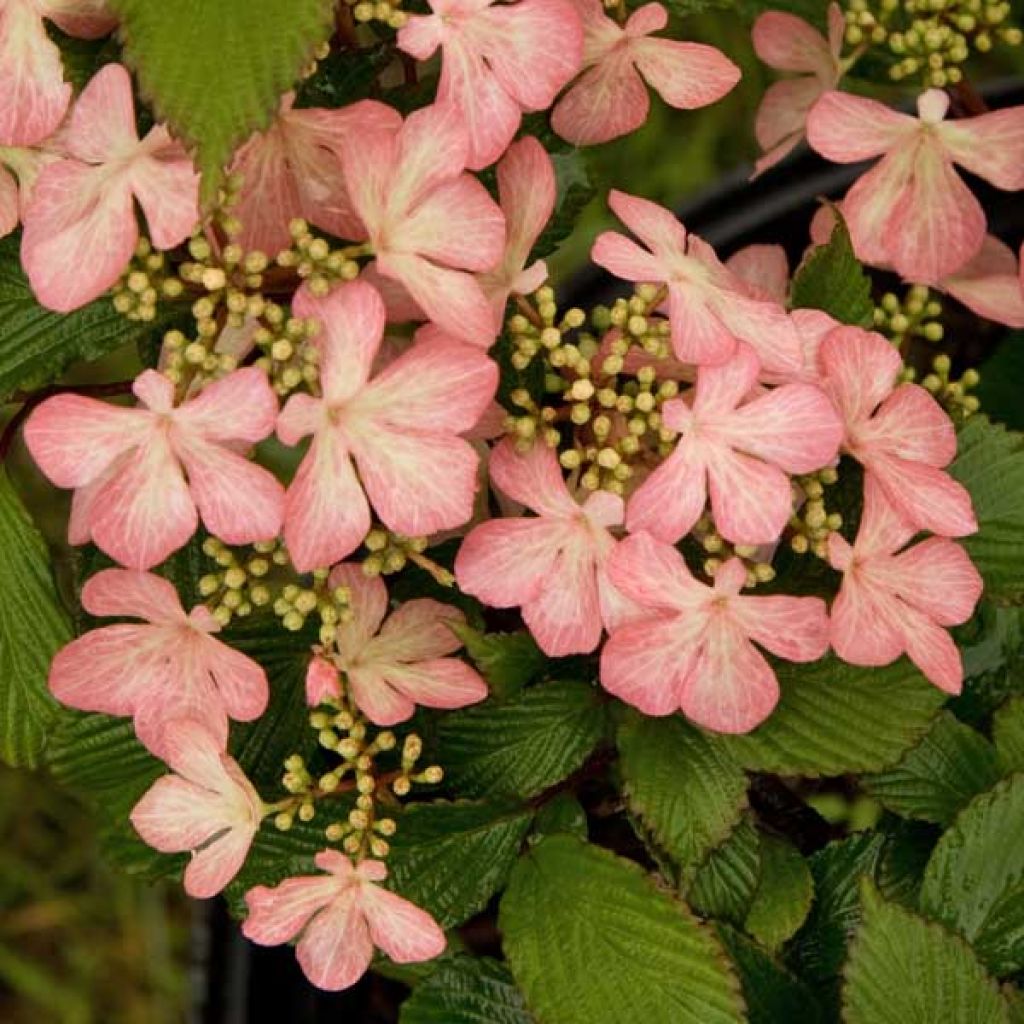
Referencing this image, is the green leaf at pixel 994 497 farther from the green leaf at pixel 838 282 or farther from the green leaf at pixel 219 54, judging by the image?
the green leaf at pixel 219 54

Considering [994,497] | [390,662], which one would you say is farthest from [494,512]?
[994,497]

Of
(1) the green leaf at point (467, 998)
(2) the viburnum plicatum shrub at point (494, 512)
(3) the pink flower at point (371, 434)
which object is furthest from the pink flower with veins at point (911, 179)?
(1) the green leaf at point (467, 998)

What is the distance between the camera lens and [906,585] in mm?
526

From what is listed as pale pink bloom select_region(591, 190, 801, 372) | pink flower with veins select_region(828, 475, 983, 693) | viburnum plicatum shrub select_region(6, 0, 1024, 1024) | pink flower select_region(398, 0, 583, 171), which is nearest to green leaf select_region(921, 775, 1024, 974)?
viburnum plicatum shrub select_region(6, 0, 1024, 1024)

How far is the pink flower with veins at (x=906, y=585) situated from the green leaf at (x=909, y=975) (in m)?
0.09

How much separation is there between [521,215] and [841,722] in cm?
21

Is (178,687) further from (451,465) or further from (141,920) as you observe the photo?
(141,920)

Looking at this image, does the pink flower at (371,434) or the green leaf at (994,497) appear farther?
the green leaf at (994,497)

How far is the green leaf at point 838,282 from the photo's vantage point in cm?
57

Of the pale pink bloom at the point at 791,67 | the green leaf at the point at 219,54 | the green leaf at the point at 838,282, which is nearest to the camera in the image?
the green leaf at the point at 219,54

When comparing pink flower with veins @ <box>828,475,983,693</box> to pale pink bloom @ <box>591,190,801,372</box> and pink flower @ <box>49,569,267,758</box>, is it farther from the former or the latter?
pink flower @ <box>49,569,267,758</box>

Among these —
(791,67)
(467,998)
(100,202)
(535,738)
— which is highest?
(100,202)

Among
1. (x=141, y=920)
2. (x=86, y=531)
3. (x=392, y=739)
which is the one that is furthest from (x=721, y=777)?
(x=141, y=920)

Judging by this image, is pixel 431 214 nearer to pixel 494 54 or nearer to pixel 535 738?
pixel 494 54
